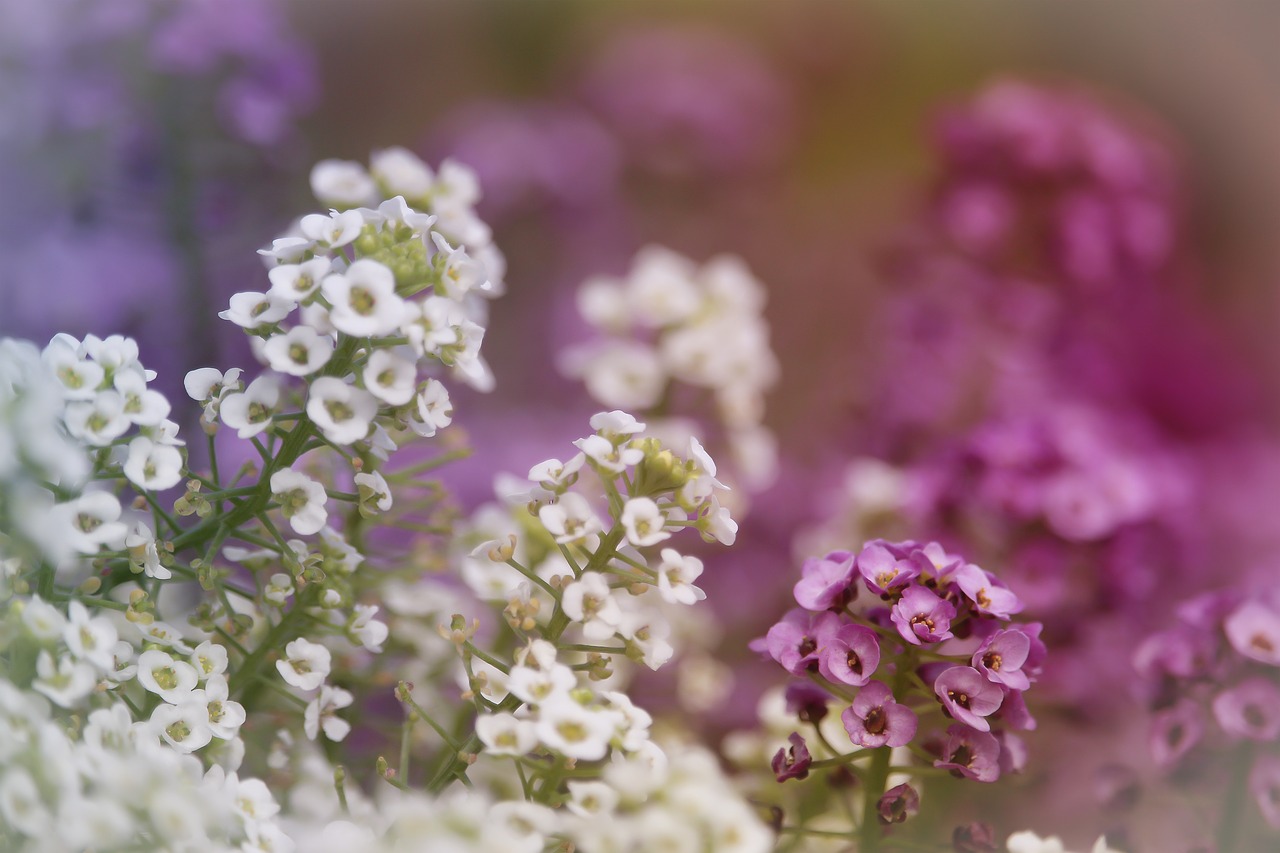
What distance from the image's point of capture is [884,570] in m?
0.56

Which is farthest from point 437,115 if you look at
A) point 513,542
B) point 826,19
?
point 513,542

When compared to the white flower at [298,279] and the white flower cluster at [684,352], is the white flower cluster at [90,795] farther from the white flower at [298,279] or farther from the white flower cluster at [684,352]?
the white flower cluster at [684,352]

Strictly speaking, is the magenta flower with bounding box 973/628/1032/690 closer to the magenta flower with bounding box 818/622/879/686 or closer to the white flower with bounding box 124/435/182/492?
the magenta flower with bounding box 818/622/879/686

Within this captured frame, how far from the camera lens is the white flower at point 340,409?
52 cm

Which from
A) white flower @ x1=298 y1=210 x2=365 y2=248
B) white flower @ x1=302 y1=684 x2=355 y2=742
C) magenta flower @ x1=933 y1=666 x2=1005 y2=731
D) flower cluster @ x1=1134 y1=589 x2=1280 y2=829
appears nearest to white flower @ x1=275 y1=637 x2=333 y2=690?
white flower @ x1=302 y1=684 x2=355 y2=742

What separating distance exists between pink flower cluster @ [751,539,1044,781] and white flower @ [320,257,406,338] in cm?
26

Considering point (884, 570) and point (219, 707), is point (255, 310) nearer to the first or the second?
point (219, 707)

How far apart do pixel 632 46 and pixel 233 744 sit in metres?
1.46

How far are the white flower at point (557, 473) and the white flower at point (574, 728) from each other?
116 millimetres

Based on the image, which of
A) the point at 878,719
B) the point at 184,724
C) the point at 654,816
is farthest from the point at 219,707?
the point at 878,719

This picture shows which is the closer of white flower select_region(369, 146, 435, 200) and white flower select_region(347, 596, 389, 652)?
white flower select_region(347, 596, 389, 652)

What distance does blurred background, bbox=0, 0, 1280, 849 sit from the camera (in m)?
0.91

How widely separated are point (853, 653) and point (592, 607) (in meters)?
0.14

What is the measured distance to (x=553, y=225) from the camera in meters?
1.42
